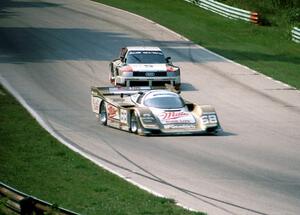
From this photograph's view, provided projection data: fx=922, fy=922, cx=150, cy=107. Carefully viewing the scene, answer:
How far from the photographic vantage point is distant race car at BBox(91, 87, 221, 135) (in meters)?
25.4

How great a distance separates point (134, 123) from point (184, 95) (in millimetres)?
8135

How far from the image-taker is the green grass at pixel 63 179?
17125 millimetres

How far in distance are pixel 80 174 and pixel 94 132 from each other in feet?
20.2

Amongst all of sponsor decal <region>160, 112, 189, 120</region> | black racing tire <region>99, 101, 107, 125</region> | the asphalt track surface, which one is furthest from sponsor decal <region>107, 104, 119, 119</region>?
sponsor decal <region>160, 112, 189, 120</region>

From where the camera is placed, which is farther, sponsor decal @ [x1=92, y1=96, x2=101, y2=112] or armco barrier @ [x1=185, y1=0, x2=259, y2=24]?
armco barrier @ [x1=185, y1=0, x2=259, y2=24]

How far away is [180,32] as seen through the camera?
164ft

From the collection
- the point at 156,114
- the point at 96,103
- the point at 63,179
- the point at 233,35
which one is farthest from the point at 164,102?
the point at 233,35

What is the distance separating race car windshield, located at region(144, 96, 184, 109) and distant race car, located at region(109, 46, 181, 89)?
7.05 metres

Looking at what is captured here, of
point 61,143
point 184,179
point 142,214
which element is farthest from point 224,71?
point 142,214

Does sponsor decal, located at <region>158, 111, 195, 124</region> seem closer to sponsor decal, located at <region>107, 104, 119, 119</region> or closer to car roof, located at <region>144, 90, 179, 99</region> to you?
car roof, located at <region>144, 90, 179, 99</region>

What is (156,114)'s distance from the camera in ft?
84.3

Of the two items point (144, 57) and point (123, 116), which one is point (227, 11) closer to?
→ point (144, 57)

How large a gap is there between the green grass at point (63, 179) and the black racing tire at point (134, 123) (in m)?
2.48

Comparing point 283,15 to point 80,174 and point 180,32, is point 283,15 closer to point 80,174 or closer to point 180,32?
point 180,32
